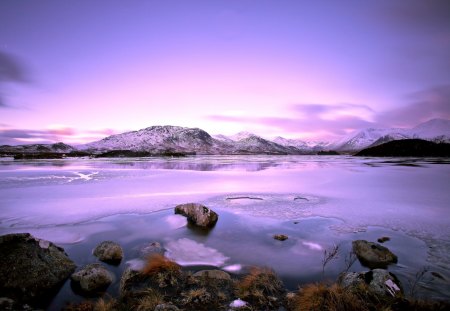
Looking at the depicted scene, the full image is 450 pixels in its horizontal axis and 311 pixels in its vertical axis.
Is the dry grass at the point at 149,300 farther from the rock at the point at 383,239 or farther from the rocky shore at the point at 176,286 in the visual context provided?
the rock at the point at 383,239

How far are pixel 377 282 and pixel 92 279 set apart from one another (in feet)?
20.4

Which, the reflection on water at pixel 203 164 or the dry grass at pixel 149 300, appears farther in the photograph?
the reflection on water at pixel 203 164

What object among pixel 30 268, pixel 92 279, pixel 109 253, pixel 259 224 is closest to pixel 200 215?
pixel 259 224

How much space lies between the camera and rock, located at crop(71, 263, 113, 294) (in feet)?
19.7

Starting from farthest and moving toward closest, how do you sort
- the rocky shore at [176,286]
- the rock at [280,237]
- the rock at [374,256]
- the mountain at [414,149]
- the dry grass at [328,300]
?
the mountain at [414,149] < the rock at [280,237] < the rock at [374,256] < the rocky shore at [176,286] < the dry grass at [328,300]

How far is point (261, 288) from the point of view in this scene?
5812 mm

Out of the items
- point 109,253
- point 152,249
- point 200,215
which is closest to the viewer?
point 109,253

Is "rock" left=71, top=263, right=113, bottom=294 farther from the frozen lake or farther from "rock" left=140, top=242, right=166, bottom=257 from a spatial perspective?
"rock" left=140, top=242, right=166, bottom=257

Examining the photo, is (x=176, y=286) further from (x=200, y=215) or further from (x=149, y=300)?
(x=200, y=215)

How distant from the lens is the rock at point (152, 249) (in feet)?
25.4

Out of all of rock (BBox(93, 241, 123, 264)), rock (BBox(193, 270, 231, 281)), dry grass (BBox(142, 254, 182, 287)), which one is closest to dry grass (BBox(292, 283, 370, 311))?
rock (BBox(193, 270, 231, 281))

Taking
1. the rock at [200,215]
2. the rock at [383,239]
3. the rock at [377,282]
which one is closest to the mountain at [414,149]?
the rock at [383,239]

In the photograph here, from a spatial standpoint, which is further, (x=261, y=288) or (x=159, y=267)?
(x=159, y=267)

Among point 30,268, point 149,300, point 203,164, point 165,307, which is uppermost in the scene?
point 203,164
